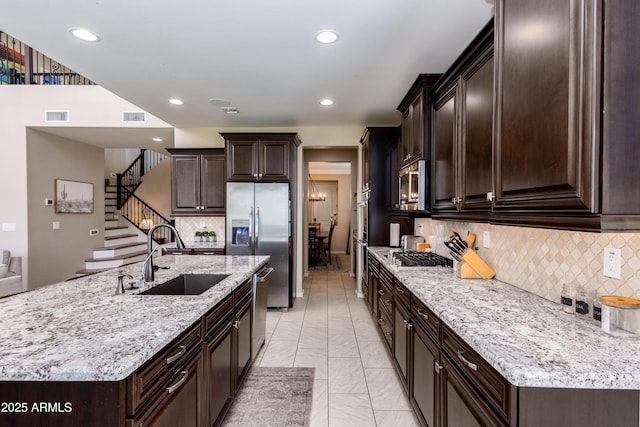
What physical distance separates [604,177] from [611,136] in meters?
0.13

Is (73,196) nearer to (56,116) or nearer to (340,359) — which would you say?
(56,116)

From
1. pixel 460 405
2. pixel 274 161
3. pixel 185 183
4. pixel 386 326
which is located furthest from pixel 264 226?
pixel 460 405

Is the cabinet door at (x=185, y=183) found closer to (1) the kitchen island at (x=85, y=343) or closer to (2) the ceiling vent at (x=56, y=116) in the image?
(2) the ceiling vent at (x=56, y=116)

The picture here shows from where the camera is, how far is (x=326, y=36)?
2396 mm

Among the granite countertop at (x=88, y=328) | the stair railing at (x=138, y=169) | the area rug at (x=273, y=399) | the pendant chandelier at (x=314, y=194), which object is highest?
the stair railing at (x=138, y=169)

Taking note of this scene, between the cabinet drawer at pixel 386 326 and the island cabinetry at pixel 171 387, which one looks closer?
the island cabinetry at pixel 171 387

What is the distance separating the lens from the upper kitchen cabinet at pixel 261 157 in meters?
4.49

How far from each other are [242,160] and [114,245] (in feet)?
15.4

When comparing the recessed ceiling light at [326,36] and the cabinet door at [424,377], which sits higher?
the recessed ceiling light at [326,36]

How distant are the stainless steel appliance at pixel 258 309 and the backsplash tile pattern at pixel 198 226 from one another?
230 cm

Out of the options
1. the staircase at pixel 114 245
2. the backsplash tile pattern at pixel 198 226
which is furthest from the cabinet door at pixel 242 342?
the staircase at pixel 114 245

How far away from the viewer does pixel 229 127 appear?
5062 millimetres

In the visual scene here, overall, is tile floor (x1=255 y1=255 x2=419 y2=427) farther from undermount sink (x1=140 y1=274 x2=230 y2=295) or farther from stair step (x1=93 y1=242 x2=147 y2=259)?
stair step (x1=93 y1=242 x2=147 y2=259)

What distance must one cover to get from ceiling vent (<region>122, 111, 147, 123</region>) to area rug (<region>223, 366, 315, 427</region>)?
4374mm
